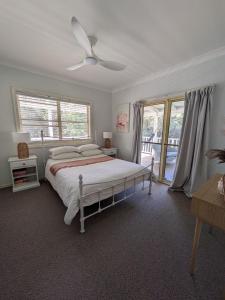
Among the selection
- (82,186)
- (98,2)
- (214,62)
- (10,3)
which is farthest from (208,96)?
(10,3)

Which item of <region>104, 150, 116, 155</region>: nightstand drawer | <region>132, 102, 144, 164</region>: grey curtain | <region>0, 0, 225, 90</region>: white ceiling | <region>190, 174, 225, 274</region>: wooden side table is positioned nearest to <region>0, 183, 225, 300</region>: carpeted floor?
<region>190, 174, 225, 274</region>: wooden side table

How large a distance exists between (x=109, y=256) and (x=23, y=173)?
2.63 meters

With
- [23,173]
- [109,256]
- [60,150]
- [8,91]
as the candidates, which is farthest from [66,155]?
[109,256]

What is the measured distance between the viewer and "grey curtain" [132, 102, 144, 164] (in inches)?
143

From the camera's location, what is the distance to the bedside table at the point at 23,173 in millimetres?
2826

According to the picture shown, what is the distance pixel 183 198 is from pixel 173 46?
2.78m

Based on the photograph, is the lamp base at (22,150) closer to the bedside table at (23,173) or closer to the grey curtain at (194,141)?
the bedside table at (23,173)

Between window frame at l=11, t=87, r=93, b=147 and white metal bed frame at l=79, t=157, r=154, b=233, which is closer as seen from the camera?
white metal bed frame at l=79, t=157, r=154, b=233

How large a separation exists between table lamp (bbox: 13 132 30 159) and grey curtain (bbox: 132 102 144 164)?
267 centimetres

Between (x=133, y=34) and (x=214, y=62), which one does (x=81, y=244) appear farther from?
(x=214, y=62)

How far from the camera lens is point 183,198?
2672 mm

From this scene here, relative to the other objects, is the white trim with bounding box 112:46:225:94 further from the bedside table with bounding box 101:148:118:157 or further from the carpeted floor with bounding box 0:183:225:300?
the carpeted floor with bounding box 0:183:225:300

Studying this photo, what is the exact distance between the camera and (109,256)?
4.79ft

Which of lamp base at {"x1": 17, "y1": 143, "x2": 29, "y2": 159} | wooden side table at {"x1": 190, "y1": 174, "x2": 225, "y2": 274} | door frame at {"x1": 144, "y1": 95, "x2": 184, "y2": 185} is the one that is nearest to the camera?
wooden side table at {"x1": 190, "y1": 174, "x2": 225, "y2": 274}
